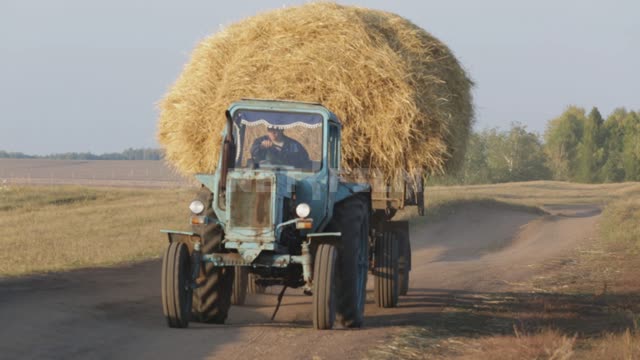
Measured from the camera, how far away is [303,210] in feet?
42.4

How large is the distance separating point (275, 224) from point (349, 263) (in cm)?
109

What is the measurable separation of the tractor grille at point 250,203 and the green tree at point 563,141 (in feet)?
368

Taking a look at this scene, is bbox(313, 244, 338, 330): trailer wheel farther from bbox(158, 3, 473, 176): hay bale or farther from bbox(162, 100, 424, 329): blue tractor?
bbox(158, 3, 473, 176): hay bale

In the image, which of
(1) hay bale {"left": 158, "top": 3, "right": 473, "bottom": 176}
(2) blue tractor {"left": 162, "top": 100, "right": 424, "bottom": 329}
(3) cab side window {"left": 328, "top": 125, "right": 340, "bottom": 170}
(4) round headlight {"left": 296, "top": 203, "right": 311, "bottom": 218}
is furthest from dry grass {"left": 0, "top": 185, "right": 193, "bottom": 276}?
(4) round headlight {"left": 296, "top": 203, "right": 311, "bottom": 218}

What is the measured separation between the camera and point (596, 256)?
25672 millimetres

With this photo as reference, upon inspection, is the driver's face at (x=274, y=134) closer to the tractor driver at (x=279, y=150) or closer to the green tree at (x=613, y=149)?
the tractor driver at (x=279, y=150)

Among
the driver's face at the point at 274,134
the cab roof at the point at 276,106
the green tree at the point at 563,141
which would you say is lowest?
the driver's face at the point at 274,134

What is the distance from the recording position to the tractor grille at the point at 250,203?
12.9 meters

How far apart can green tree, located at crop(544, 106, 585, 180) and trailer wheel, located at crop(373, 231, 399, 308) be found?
108m

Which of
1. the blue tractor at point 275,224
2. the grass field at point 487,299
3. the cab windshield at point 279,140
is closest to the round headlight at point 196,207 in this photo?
the blue tractor at point 275,224

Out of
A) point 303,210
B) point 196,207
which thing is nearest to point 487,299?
point 303,210

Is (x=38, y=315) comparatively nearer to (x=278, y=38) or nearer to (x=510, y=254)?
(x=278, y=38)

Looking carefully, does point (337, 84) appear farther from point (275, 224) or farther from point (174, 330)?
point (174, 330)

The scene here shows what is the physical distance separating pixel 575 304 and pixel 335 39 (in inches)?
217
